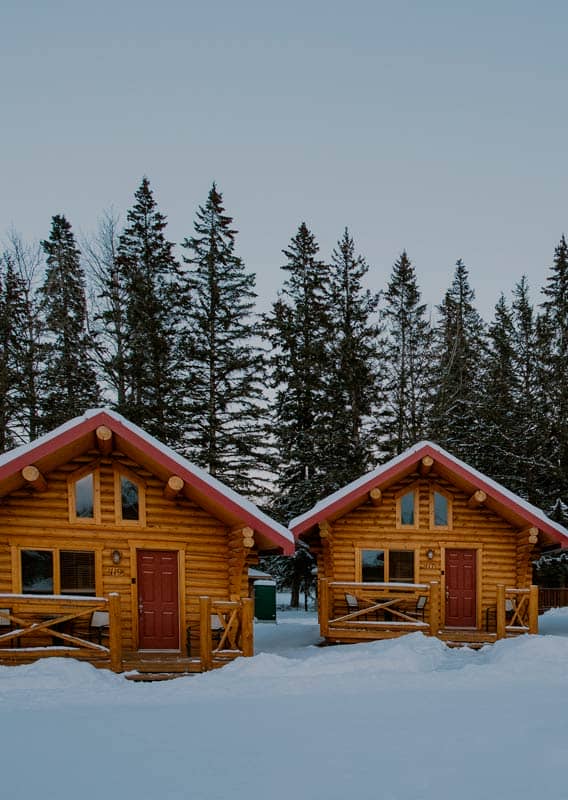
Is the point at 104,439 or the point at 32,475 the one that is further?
the point at 104,439

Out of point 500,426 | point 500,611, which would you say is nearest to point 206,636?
point 500,611

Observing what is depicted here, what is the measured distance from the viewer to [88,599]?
11.7m

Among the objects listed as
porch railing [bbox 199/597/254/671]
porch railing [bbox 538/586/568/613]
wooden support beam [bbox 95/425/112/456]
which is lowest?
porch railing [bbox 538/586/568/613]

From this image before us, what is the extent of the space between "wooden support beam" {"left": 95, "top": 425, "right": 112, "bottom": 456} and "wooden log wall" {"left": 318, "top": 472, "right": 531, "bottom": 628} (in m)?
6.54

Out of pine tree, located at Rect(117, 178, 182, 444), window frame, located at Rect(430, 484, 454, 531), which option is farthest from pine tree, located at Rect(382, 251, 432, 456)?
window frame, located at Rect(430, 484, 454, 531)

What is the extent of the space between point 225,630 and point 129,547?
266 centimetres

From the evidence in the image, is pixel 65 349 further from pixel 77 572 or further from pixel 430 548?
pixel 430 548

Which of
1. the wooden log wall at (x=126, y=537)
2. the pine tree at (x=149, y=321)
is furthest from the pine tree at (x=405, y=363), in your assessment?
the wooden log wall at (x=126, y=537)

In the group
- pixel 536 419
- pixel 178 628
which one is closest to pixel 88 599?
pixel 178 628

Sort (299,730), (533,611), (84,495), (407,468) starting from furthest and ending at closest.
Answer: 1. (407,468)
2. (533,611)
3. (84,495)
4. (299,730)

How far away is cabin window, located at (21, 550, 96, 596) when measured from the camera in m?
12.9

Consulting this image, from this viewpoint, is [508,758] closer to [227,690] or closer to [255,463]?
[227,690]

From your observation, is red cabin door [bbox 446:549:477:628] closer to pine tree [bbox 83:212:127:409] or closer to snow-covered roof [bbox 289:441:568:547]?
snow-covered roof [bbox 289:441:568:547]

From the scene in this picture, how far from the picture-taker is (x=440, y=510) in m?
17.1
